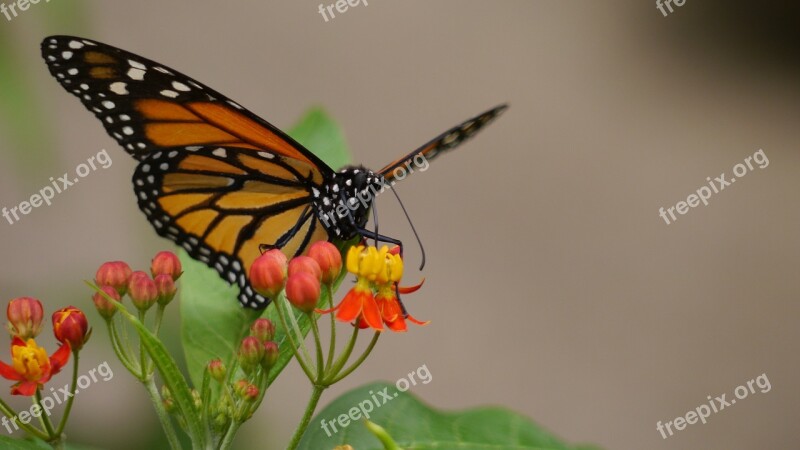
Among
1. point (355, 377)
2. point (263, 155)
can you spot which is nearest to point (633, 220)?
point (355, 377)

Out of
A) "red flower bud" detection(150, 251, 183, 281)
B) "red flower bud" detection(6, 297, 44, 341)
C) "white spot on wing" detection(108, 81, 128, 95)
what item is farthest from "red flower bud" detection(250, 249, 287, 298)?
"white spot on wing" detection(108, 81, 128, 95)

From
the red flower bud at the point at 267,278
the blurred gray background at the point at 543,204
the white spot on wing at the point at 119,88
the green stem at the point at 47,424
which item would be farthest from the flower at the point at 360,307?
the blurred gray background at the point at 543,204

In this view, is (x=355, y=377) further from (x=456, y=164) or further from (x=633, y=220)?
(x=633, y=220)

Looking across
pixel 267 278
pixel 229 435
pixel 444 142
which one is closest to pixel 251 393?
pixel 229 435

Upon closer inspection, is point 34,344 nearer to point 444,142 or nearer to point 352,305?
point 352,305

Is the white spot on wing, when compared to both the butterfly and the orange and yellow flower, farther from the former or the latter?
the orange and yellow flower

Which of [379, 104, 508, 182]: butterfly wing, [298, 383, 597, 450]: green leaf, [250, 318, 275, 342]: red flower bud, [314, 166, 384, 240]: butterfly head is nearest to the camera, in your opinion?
[298, 383, 597, 450]: green leaf

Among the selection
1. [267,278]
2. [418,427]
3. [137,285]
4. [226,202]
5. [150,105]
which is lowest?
[418,427]
